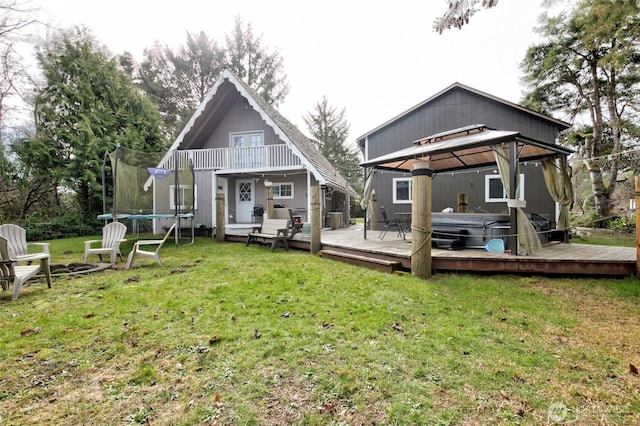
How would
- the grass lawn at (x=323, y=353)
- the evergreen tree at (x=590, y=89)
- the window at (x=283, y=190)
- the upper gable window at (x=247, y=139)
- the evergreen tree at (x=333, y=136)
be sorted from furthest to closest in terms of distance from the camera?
1. the evergreen tree at (x=333, y=136)
2. the window at (x=283, y=190)
3. the upper gable window at (x=247, y=139)
4. the evergreen tree at (x=590, y=89)
5. the grass lawn at (x=323, y=353)

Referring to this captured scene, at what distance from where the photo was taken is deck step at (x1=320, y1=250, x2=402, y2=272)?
5.45 metres

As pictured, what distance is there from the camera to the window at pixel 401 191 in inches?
456

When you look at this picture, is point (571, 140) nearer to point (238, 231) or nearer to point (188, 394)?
point (238, 231)

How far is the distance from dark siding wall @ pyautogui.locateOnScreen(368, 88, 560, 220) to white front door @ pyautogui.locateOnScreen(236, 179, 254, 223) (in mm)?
5801

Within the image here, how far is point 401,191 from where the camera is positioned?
11.7 meters

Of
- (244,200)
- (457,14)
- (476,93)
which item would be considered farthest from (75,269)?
(476,93)

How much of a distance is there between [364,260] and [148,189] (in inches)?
383

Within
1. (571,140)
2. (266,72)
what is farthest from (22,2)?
(571,140)

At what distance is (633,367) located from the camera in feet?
7.75

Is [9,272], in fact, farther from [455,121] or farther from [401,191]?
[455,121]

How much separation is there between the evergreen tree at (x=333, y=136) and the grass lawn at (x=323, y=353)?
27.0 meters

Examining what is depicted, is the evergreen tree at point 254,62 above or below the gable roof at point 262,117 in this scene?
above

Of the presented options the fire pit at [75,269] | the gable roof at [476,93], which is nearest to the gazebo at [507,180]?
the gable roof at [476,93]

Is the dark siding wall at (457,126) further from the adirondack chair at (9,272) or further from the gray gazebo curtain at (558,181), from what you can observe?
the adirondack chair at (9,272)
